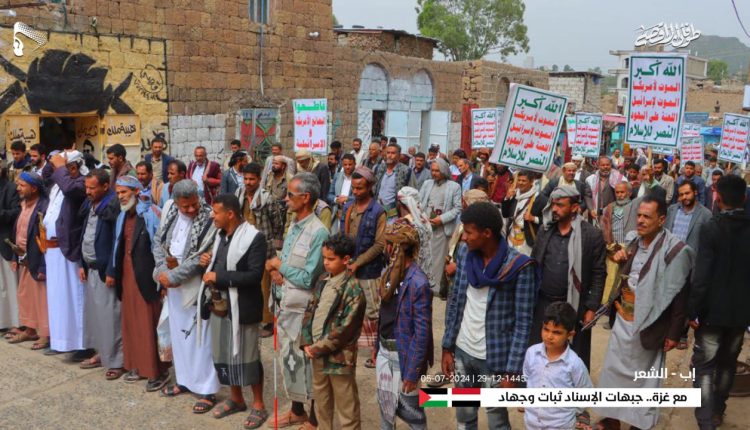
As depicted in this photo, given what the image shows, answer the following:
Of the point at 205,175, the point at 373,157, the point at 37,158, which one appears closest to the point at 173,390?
the point at 37,158

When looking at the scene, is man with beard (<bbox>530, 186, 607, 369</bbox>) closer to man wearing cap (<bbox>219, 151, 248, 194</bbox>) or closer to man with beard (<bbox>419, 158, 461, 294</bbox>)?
man with beard (<bbox>419, 158, 461, 294</bbox>)

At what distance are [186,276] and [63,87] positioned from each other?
7.25 m

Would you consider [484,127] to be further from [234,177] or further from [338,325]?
[338,325]

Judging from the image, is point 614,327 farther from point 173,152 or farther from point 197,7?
point 197,7

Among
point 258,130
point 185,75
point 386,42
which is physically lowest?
point 258,130

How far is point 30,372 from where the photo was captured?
5.75 m

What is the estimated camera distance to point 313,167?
864 centimetres

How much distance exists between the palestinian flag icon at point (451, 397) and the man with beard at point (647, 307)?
4.11ft

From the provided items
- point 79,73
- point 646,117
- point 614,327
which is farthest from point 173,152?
point 614,327

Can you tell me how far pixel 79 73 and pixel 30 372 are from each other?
662 cm

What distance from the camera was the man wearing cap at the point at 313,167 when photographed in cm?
778

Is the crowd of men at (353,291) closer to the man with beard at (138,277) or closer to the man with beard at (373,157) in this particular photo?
the man with beard at (138,277)

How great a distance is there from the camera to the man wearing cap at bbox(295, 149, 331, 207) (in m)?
7.78

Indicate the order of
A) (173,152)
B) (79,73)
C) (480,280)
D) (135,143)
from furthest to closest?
(173,152), (135,143), (79,73), (480,280)
